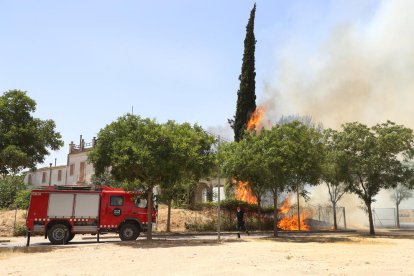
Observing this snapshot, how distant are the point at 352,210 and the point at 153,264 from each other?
50.2 m

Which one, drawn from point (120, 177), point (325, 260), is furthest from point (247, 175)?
point (325, 260)

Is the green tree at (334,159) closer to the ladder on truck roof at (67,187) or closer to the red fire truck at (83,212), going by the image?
the red fire truck at (83,212)

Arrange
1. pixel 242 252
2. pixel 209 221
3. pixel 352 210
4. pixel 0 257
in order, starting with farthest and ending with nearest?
1. pixel 352 210
2. pixel 209 221
3. pixel 242 252
4. pixel 0 257

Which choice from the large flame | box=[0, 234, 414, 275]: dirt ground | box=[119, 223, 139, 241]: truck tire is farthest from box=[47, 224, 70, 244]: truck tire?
the large flame

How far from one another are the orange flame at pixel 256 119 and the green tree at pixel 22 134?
940 inches

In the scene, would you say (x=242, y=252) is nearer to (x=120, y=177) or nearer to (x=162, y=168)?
(x=162, y=168)

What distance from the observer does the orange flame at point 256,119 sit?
140ft

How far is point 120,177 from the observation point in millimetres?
22125

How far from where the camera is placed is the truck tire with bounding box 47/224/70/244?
20500mm

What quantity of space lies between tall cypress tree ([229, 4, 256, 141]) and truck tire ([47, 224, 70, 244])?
2410 centimetres

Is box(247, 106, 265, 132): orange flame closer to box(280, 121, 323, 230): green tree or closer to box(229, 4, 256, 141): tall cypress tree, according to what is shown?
box(229, 4, 256, 141): tall cypress tree

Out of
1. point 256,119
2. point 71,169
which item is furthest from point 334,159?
point 71,169

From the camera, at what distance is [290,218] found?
40.3 meters

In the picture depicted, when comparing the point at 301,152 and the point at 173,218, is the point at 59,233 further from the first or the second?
the point at 301,152
